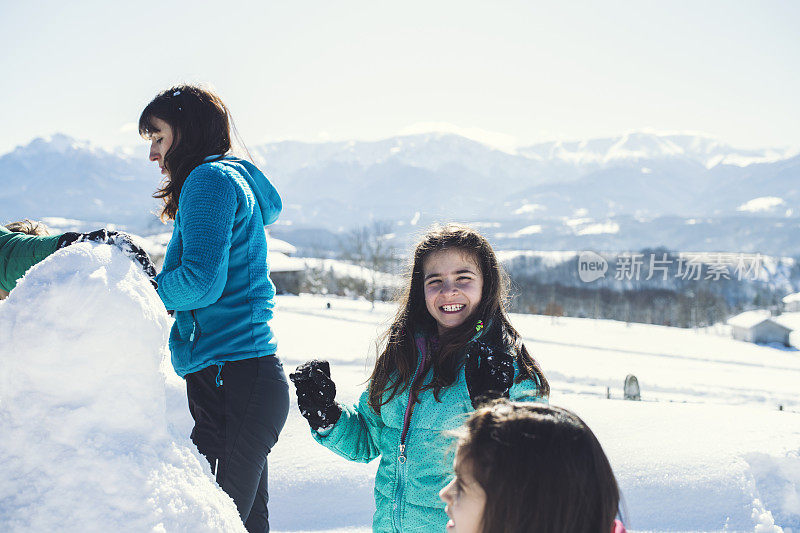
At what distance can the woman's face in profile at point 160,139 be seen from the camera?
72.6 inches

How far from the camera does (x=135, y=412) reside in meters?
1.08

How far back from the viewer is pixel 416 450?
1.78 metres

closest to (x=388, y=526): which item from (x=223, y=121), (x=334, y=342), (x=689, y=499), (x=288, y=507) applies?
(x=223, y=121)

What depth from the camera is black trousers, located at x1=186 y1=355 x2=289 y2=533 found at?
172 centimetres

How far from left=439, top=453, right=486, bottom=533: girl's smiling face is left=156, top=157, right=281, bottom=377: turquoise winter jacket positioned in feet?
3.15

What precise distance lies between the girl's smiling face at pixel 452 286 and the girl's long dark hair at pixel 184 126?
0.88m

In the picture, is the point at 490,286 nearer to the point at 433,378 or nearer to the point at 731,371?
the point at 433,378

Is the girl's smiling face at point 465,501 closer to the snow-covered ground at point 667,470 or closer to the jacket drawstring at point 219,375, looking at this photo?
the jacket drawstring at point 219,375

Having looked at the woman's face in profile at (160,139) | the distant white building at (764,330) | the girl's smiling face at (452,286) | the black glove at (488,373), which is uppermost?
the woman's face in profile at (160,139)

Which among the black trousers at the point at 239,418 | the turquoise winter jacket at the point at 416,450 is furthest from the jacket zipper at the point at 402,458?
the black trousers at the point at 239,418

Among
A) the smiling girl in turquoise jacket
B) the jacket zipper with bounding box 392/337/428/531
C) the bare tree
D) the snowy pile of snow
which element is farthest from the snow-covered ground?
the bare tree

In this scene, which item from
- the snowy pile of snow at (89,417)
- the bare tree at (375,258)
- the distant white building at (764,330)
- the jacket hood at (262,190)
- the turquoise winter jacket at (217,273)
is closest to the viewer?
the snowy pile of snow at (89,417)

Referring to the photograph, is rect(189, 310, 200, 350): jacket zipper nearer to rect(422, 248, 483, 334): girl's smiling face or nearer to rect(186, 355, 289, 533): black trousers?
rect(186, 355, 289, 533): black trousers

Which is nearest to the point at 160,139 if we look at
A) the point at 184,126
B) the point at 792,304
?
the point at 184,126
